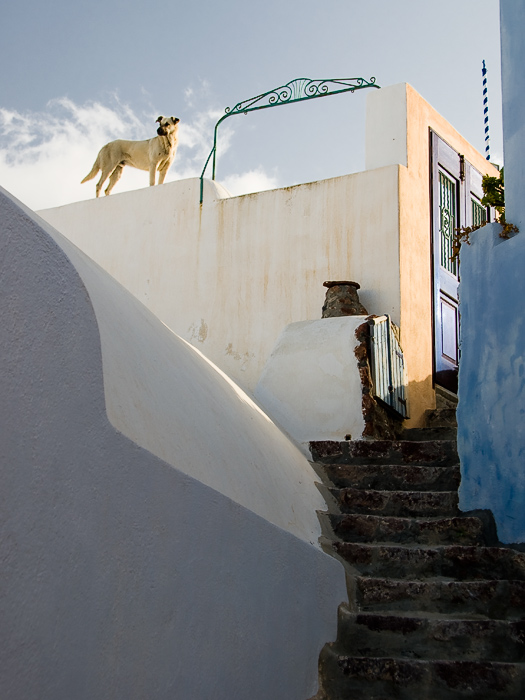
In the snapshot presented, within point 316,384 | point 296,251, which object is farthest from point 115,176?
point 316,384

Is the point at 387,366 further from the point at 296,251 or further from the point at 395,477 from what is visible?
the point at 296,251

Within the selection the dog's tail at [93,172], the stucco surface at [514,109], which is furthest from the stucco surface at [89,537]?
the dog's tail at [93,172]

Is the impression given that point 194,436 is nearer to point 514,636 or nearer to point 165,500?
point 165,500

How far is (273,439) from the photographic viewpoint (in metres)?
5.49

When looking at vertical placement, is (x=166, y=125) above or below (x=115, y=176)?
above

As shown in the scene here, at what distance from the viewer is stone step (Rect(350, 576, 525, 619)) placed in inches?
174

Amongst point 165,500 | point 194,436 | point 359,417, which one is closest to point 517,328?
point 359,417

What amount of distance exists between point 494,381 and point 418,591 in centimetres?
151

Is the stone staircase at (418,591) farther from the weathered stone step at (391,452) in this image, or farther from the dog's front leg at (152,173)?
→ the dog's front leg at (152,173)

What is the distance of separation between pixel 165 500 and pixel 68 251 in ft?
3.75

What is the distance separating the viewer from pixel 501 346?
518 centimetres

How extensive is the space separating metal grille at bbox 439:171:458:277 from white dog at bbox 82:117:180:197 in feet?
11.9

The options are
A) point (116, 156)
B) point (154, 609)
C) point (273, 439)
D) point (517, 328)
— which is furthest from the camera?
point (116, 156)

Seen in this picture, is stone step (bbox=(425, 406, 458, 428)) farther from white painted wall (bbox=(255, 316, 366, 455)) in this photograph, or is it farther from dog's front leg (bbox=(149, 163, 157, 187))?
dog's front leg (bbox=(149, 163, 157, 187))
